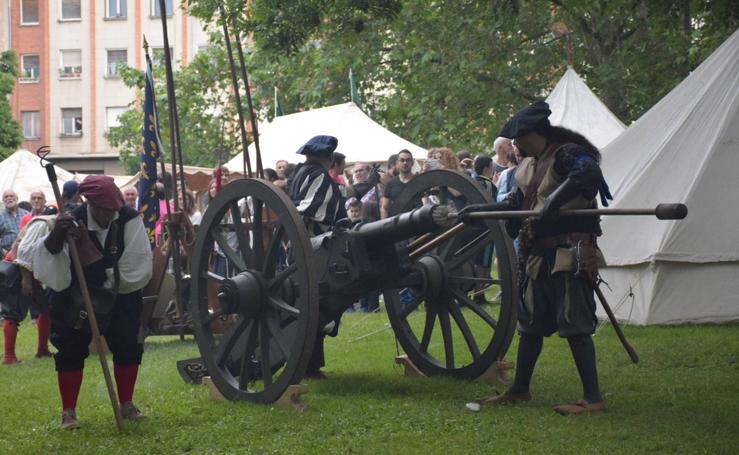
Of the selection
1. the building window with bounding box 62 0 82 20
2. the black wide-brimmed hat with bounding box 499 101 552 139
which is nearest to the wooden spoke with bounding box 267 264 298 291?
the black wide-brimmed hat with bounding box 499 101 552 139

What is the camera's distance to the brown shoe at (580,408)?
708cm

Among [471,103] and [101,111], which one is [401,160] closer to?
[471,103]

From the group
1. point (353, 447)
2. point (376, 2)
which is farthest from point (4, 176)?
point (353, 447)

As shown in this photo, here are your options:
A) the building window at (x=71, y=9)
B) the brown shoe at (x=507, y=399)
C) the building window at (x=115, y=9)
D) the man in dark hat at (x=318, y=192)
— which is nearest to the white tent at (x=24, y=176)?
the man in dark hat at (x=318, y=192)

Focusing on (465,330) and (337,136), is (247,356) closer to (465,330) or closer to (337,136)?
(465,330)

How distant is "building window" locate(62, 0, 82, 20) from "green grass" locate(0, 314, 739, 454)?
4304cm

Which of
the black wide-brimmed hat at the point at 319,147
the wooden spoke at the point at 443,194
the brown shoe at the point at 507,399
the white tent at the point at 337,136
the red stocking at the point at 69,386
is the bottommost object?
the brown shoe at the point at 507,399

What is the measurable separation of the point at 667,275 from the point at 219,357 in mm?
5023

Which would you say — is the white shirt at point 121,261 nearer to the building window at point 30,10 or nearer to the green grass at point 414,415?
the green grass at point 414,415

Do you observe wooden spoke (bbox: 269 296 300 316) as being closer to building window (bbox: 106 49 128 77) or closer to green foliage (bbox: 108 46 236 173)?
green foliage (bbox: 108 46 236 173)

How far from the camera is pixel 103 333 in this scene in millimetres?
7422

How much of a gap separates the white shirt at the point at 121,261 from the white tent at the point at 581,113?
9205mm

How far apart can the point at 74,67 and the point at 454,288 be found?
45.0 meters

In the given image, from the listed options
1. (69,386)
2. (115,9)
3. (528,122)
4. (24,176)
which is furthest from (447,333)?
(115,9)
